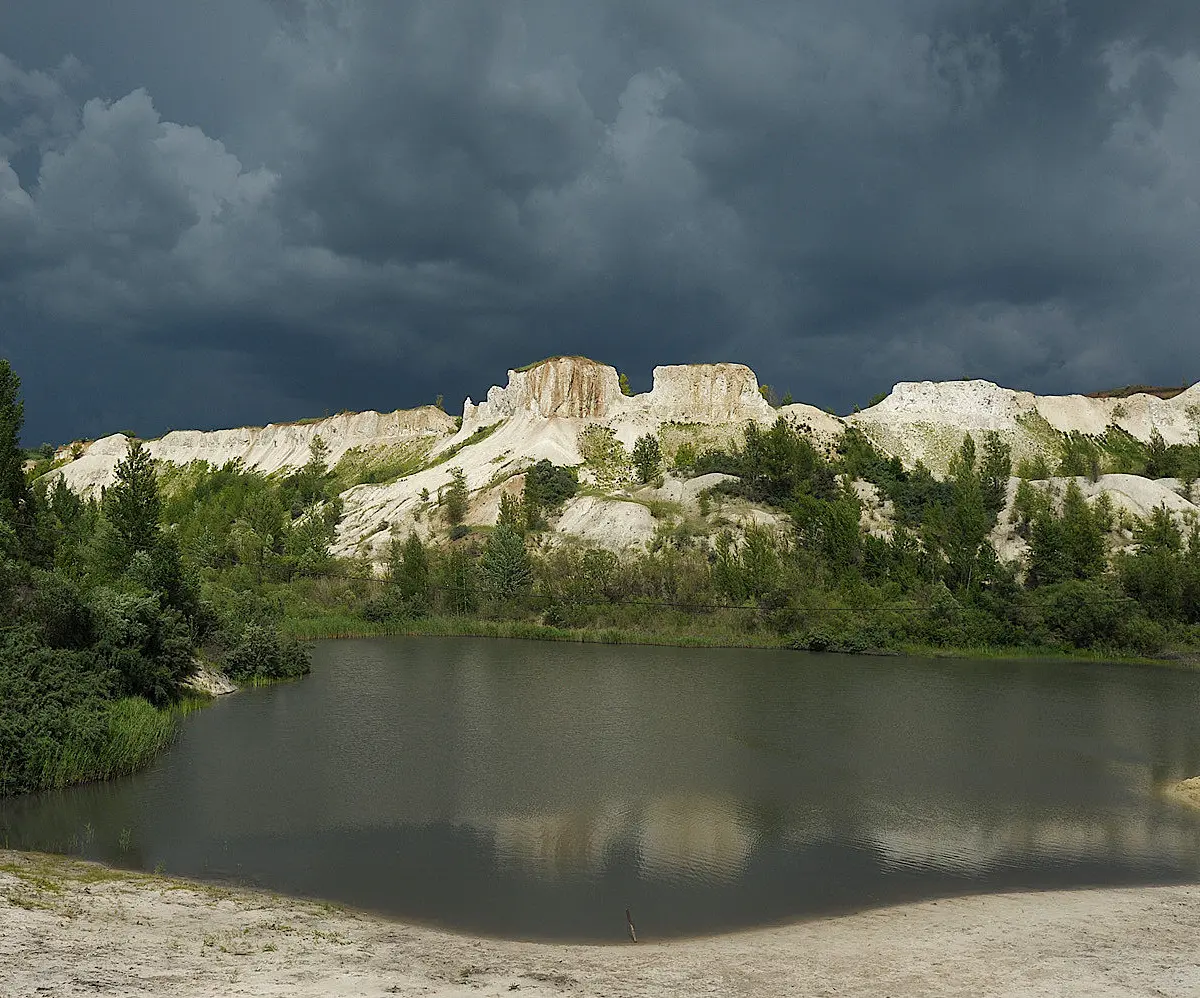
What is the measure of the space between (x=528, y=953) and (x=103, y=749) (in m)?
12.5

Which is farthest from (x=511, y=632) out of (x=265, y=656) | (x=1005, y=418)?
(x=1005, y=418)

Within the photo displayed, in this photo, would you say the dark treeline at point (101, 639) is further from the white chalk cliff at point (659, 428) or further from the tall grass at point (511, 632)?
the white chalk cliff at point (659, 428)

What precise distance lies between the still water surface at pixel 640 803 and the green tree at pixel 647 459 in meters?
49.0

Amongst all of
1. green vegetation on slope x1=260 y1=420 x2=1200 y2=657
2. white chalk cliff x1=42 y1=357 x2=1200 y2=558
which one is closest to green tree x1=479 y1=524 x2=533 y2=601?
green vegetation on slope x1=260 y1=420 x2=1200 y2=657

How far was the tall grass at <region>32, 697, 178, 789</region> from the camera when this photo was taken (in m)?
17.0

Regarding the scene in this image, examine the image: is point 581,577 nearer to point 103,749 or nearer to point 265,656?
point 265,656

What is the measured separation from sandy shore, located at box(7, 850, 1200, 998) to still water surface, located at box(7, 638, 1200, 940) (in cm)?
101

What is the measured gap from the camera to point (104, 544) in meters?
36.1

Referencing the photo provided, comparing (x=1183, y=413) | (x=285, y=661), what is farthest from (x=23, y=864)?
(x=1183, y=413)

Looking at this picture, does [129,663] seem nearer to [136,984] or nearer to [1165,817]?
[136,984]

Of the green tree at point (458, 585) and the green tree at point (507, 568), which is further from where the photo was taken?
the green tree at point (458, 585)

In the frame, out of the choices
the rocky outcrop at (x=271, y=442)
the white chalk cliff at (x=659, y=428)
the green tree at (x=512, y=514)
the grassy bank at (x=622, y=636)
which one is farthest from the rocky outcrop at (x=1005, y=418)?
the rocky outcrop at (x=271, y=442)

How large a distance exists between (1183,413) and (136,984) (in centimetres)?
10242

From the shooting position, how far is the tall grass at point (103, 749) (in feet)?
55.8
